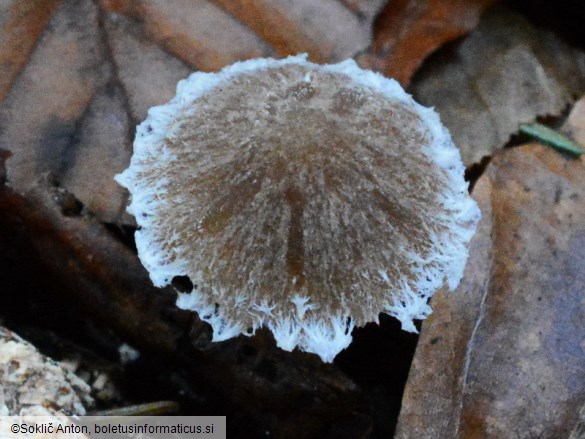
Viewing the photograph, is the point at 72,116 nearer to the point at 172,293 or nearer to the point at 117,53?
the point at 117,53

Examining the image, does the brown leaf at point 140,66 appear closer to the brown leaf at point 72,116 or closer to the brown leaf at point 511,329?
the brown leaf at point 72,116

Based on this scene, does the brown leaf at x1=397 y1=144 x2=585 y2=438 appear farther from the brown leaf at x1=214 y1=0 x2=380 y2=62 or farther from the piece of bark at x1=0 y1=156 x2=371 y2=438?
the brown leaf at x1=214 y1=0 x2=380 y2=62

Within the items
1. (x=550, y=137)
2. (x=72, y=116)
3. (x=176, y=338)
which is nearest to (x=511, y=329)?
(x=550, y=137)

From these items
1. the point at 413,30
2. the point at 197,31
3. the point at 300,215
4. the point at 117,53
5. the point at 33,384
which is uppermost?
the point at 413,30

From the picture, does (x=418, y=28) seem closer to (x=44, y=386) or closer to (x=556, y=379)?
(x=556, y=379)

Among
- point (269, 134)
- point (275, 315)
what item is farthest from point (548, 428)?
point (269, 134)

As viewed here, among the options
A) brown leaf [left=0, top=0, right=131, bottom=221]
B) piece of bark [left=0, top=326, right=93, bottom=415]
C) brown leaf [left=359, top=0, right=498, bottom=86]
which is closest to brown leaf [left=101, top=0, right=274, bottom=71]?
brown leaf [left=0, top=0, right=131, bottom=221]
